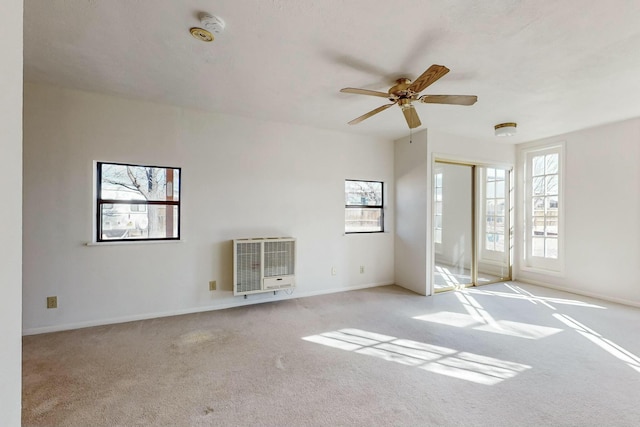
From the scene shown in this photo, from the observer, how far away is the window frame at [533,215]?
14.6 ft

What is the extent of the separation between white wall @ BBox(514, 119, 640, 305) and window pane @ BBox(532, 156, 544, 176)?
0.38 metres

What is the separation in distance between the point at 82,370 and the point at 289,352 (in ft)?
5.41

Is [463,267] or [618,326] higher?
[463,267]

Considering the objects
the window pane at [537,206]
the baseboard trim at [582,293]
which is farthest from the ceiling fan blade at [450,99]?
the baseboard trim at [582,293]

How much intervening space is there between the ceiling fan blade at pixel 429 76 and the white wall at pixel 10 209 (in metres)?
1.99

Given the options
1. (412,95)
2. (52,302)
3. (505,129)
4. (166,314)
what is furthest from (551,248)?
(52,302)

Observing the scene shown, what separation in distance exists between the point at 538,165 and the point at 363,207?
10.3ft

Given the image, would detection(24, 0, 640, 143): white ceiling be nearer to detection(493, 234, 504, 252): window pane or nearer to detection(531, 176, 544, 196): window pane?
detection(531, 176, 544, 196): window pane

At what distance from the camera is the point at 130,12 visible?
1.80 meters

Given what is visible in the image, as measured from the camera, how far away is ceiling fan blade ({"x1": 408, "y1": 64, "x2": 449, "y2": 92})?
74.6 inches

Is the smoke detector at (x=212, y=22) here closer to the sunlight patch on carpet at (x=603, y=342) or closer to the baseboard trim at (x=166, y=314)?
the baseboard trim at (x=166, y=314)

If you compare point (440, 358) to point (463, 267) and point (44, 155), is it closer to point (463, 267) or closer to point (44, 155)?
point (463, 267)

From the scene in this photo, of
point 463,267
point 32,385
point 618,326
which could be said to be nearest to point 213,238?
point 32,385

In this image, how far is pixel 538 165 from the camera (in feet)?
15.8
